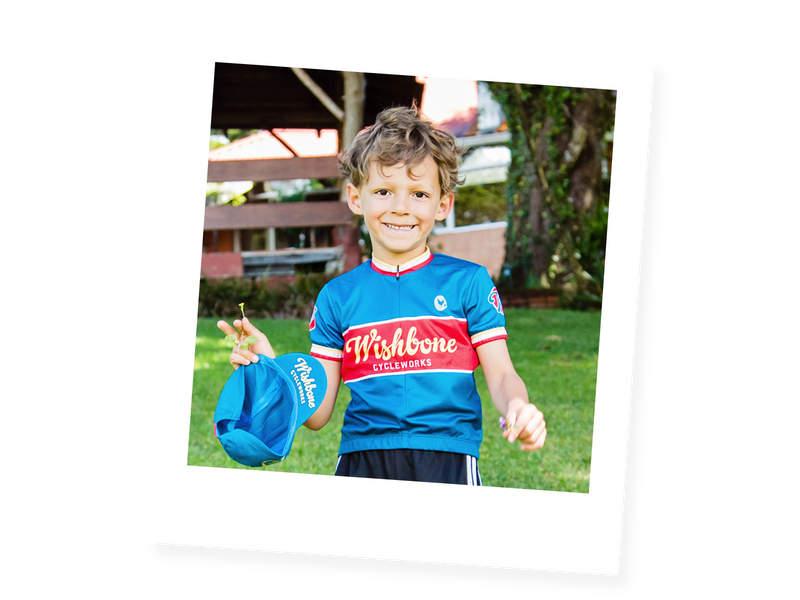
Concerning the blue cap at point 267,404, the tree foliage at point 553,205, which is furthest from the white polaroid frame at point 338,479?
the tree foliage at point 553,205

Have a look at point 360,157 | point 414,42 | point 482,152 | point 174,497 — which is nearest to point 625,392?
point 360,157

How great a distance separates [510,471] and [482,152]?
8.26 ft

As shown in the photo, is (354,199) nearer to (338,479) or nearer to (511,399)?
(511,399)

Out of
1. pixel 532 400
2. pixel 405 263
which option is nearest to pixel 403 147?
pixel 405 263

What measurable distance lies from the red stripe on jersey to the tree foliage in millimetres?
2391

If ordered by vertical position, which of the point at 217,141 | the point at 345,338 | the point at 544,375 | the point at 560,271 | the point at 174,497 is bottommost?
the point at 174,497

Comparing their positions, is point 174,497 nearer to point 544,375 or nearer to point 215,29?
point 215,29

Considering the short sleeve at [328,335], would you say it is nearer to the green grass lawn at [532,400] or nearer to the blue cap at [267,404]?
the blue cap at [267,404]

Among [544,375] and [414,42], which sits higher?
[414,42]

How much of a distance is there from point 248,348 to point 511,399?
1.06m

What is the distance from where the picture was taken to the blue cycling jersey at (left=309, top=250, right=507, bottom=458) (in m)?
2.36

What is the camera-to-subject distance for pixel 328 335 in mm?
2459

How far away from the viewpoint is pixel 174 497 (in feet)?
8.42

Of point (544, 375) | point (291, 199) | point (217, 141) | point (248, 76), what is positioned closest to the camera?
point (248, 76)
